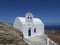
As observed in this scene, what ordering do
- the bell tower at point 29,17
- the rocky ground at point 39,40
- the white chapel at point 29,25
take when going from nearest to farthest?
1. the rocky ground at point 39,40
2. the white chapel at point 29,25
3. the bell tower at point 29,17

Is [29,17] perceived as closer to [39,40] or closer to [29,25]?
[29,25]

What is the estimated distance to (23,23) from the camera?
4481 cm

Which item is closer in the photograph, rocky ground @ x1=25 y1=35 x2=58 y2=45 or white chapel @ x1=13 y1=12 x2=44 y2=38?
rocky ground @ x1=25 y1=35 x2=58 y2=45

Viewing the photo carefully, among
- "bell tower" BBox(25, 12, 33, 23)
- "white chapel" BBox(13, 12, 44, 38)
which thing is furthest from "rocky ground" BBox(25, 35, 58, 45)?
"bell tower" BBox(25, 12, 33, 23)

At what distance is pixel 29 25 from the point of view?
46562 millimetres

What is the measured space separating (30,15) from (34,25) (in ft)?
8.46

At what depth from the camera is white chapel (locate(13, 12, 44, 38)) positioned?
45.1 meters

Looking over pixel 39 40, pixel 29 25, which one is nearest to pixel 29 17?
pixel 29 25

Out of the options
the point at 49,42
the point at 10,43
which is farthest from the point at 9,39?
the point at 49,42

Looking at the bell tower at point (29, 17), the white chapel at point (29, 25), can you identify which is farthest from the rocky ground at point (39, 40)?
the bell tower at point (29, 17)

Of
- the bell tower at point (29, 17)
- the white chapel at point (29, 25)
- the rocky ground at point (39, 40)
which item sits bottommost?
the rocky ground at point (39, 40)

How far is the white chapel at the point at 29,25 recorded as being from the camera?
4508cm

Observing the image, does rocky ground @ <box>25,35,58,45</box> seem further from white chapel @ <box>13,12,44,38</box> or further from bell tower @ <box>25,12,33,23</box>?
bell tower @ <box>25,12,33,23</box>

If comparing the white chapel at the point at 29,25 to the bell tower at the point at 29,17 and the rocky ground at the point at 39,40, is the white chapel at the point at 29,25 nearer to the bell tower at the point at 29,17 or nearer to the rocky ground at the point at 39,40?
the bell tower at the point at 29,17
